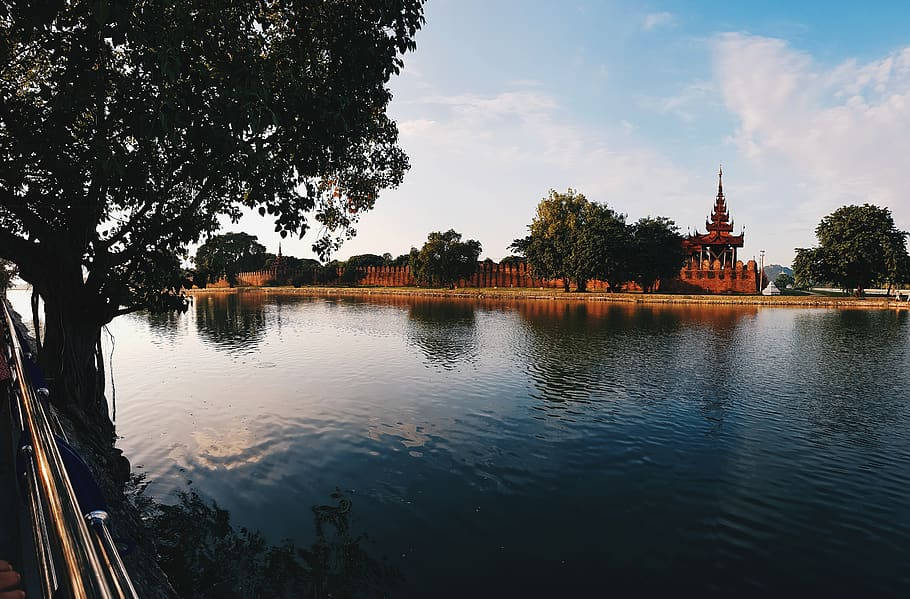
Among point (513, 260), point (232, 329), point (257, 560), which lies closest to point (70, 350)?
point (257, 560)

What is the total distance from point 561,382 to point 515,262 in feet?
331

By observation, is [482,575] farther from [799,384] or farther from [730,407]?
[799,384]

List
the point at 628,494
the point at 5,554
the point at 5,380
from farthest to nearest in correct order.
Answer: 1. the point at 628,494
2. the point at 5,380
3. the point at 5,554

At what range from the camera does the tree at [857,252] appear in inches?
2950

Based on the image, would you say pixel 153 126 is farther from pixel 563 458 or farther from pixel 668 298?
pixel 668 298

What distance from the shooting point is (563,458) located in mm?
14586

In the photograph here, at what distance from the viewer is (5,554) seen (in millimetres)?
5340

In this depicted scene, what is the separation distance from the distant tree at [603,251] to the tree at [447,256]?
97.0ft

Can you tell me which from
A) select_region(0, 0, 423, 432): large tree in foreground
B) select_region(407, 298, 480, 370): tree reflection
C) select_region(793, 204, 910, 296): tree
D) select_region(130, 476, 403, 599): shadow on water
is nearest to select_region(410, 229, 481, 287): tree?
select_region(407, 298, 480, 370): tree reflection

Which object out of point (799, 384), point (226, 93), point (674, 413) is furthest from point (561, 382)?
point (226, 93)

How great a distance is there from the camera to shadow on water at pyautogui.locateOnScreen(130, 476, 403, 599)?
8492 millimetres

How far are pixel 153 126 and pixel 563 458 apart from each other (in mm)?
12739

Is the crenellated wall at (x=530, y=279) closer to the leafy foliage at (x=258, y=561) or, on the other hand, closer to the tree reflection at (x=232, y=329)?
the tree reflection at (x=232, y=329)

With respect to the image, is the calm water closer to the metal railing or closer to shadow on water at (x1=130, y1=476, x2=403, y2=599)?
shadow on water at (x1=130, y1=476, x2=403, y2=599)
